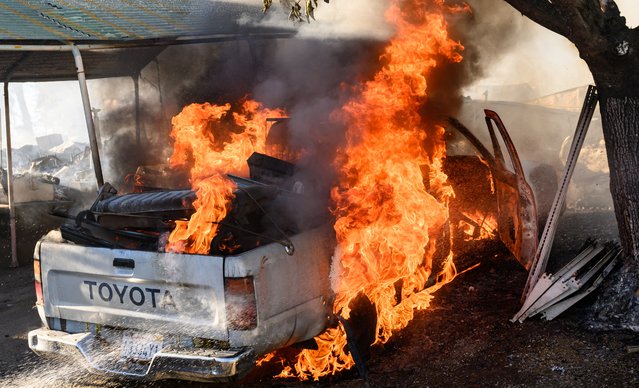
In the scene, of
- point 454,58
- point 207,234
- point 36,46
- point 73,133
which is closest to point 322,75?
point 454,58

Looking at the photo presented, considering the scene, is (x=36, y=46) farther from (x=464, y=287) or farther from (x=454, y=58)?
(x=464, y=287)

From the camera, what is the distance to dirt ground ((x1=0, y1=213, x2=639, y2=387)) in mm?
4277

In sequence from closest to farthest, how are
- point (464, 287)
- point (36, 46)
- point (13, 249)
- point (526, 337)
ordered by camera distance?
point (526, 337)
point (464, 287)
point (36, 46)
point (13, 249)

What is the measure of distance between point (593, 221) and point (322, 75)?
14.1 feet

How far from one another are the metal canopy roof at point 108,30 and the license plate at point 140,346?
14.0ft

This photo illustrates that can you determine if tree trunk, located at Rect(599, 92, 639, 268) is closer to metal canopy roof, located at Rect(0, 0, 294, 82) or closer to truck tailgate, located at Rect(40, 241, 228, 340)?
truck tailgate, located at Rect(40, 241, 228, 340)

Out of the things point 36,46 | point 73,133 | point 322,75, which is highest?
point 36,46

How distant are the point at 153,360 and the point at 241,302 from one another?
727 mm

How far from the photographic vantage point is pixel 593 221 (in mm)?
7906

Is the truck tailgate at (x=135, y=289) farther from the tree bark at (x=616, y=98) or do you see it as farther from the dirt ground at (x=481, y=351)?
the tree bark at (x=616, y=98)

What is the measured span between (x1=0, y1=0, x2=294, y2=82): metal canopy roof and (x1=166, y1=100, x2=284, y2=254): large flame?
1382mm

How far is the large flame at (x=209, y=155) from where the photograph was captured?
407cm

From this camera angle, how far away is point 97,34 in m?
7.49

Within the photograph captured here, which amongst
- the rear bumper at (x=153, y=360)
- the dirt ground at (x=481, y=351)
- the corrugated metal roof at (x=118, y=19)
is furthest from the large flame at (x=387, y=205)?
the corrugated metal roof at (x=118, y=19)
